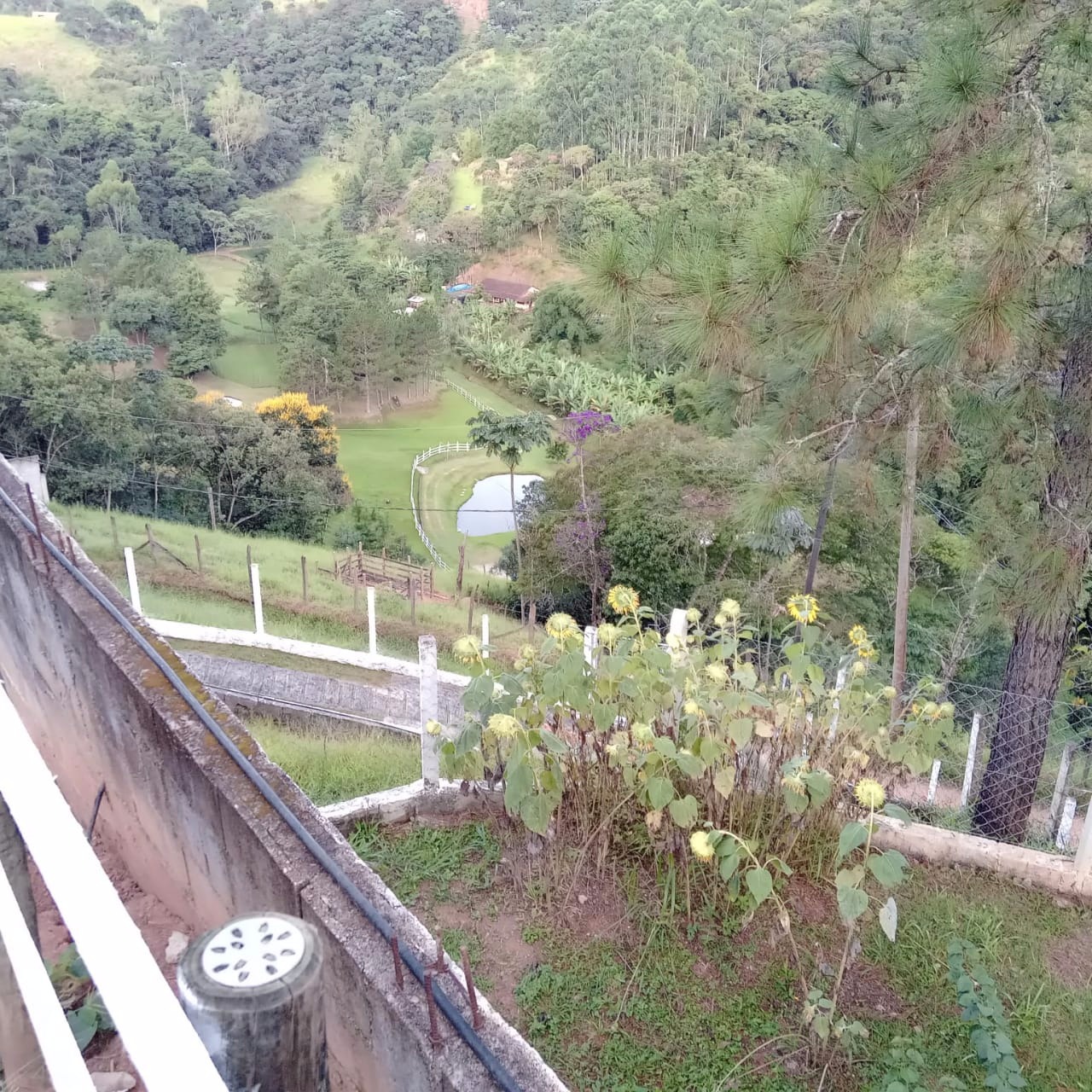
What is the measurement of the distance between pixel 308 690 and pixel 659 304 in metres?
4.38

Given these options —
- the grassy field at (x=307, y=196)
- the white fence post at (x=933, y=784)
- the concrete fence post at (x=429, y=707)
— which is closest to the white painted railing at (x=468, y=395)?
the grassy field at (x=307, y=196)

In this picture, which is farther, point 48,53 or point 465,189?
point 48,53

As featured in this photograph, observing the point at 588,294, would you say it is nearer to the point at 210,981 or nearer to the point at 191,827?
the point at 191,827

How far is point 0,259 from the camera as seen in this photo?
33.7 meters

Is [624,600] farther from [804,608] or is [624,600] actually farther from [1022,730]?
[1022,730]

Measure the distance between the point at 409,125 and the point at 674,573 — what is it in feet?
145

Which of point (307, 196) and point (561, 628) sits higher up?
point (307, 196)

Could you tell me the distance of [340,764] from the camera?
3.74 m

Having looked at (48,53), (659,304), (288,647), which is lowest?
(288,647)

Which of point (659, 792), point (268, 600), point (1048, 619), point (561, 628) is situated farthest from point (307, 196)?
point (659, 792)

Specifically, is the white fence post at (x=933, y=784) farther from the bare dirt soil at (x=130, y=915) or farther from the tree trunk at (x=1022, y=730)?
the bare dirt soil at (x=130, y=915)

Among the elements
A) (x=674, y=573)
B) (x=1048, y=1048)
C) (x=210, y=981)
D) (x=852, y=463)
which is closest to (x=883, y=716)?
(x=1048, y=1048)

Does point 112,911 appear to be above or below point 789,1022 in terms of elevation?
above

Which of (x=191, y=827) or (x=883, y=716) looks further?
(x=883, y=716)
